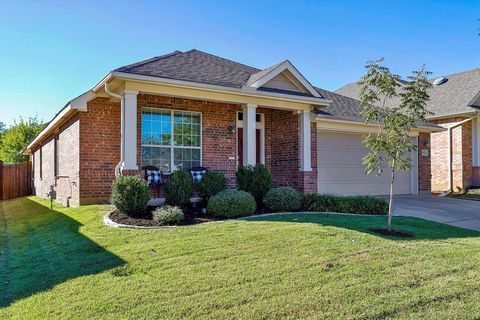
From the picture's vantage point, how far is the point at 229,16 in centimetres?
1305

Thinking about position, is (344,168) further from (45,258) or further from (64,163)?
(45,258)

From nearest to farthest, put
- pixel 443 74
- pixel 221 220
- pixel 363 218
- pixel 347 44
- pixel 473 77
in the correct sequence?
1. pixel 221 220
2. pixel 363 218
3. pixel 347 44
4. pixel 473 77
5. pixel 443 74

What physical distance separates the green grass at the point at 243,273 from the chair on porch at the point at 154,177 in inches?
109

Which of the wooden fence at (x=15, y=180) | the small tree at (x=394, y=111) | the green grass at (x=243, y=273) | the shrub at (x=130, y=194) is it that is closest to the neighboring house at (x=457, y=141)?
the green grass at (x=243, y=273)

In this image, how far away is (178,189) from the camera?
875 cm

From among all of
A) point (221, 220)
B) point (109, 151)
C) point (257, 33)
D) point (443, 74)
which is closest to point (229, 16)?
point (257, 33)

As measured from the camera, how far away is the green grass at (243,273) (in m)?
3.96

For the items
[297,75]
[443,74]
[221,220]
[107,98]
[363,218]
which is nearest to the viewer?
[221,220]

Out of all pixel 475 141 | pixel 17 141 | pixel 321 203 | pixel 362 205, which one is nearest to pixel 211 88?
pixel 321 203

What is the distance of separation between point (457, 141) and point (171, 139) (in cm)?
1344

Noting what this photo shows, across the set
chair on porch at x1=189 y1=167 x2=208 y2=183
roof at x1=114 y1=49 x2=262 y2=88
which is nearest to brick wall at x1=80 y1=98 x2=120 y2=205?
roof at x1=114 y1=49 x2=262 y2=88

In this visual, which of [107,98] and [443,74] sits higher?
[443,74]

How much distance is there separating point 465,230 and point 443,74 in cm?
1680

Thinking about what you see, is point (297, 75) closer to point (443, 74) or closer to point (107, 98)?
point (107, 98)
